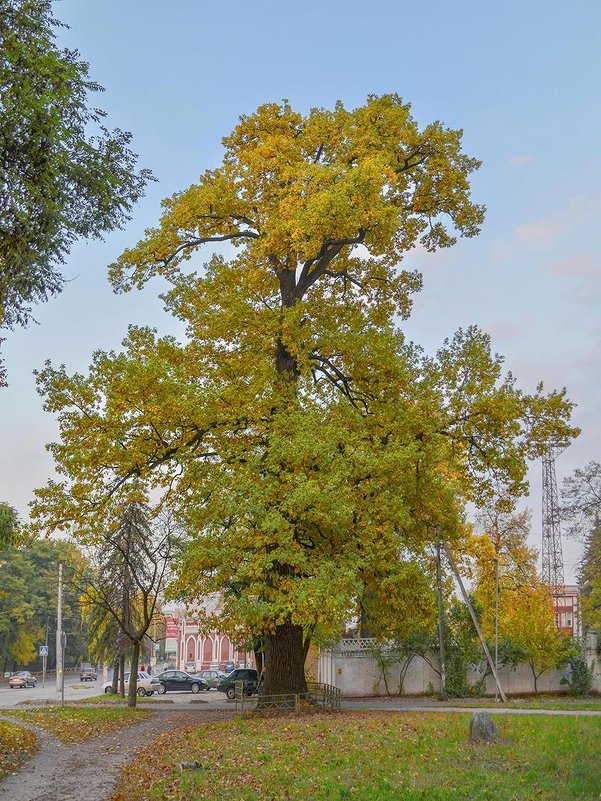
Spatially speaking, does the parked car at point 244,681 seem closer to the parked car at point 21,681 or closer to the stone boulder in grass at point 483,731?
the parked car at point 21,681

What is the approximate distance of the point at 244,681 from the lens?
35812mm

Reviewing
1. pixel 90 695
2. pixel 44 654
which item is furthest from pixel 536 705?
pixel 44 654

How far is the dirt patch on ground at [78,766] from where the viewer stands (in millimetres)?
10211

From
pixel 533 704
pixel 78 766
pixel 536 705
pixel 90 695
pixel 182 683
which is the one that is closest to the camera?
pixel 78 766

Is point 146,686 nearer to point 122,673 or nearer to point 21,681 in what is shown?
point 122,673

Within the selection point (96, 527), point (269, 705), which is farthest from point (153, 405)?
point (269, 705)

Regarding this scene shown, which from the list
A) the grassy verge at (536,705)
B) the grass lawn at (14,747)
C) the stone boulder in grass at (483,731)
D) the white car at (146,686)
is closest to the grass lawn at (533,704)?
the grassy verge at (536,705)

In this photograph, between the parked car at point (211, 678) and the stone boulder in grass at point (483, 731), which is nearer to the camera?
the stone boulder in grass at point (483, 731)

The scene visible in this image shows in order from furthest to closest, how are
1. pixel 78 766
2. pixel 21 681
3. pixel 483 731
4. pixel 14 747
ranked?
pixel 21 681 < pixel 14 747 < pixel 483 731 < pixel 78 766

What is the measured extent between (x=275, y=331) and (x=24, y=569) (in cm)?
5458

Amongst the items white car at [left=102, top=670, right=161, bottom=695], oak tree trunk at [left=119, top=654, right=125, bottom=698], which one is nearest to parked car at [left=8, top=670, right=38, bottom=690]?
white car at [left=102, top=670, right=161, bottom=695]

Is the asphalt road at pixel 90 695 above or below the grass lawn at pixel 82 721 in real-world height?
below

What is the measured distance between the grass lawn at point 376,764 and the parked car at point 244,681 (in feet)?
69.5

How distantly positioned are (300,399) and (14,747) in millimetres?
9821
